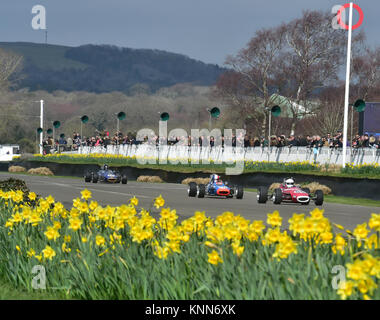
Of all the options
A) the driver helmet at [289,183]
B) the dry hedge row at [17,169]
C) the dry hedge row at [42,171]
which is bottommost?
the dry hedge row at [17,169]

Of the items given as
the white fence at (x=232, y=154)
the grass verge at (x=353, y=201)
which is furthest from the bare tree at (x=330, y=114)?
the grass verge at (x=353, y=201)

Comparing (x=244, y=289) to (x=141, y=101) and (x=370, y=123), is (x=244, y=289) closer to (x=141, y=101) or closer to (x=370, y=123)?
(x=370, y=123)

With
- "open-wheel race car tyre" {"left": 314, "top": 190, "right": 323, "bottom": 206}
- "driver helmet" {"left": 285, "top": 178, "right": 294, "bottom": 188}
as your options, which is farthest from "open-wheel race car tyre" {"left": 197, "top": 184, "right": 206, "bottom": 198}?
"open-wheel race car tyre" {"left": 314, "top": 190, "right": 323, "bottom": 206}

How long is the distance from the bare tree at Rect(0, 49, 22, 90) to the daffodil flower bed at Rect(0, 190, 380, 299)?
9289cm

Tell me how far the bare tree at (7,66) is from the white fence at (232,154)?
49.0 metres

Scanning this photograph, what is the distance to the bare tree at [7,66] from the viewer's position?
98.5 m

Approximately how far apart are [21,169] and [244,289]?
49917mm

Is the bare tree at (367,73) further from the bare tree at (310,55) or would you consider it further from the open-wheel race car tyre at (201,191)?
the open-wheel race car tyre at (201,191)

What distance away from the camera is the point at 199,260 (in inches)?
273

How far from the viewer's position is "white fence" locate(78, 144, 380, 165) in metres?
30.8

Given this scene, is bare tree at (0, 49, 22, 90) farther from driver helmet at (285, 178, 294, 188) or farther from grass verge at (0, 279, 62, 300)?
grass verge at (0, 279, 62, 300)

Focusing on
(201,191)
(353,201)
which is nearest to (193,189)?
(201,191)

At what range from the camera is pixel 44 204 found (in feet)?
32.2
